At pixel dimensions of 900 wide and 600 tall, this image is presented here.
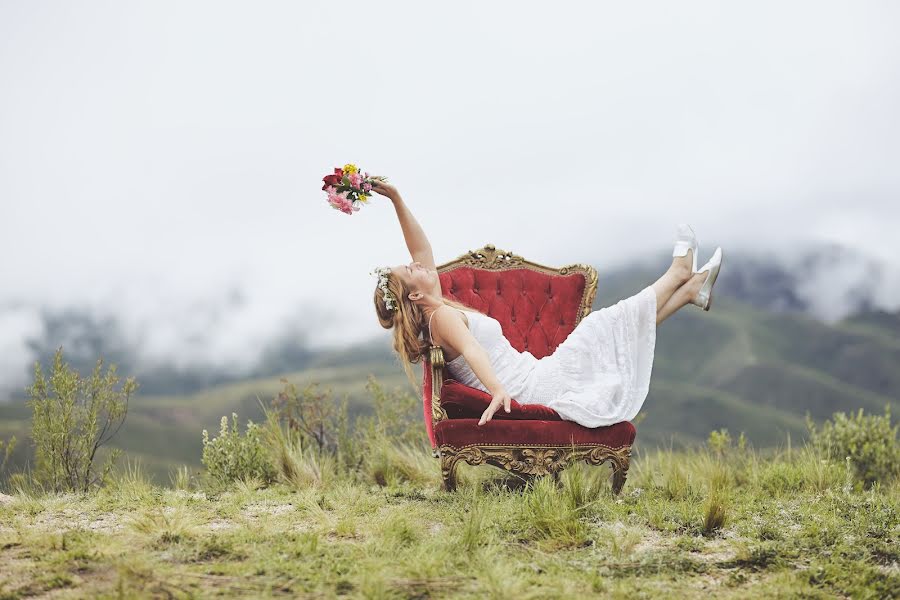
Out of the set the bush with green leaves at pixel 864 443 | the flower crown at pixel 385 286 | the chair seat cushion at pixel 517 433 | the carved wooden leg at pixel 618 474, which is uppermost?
the flower crown at pixel 385 286

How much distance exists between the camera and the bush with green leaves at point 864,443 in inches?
260

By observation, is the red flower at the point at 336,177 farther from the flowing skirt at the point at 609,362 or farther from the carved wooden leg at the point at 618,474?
the carved wooden leg at the point at 618,474

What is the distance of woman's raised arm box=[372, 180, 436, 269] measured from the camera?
17.2ft

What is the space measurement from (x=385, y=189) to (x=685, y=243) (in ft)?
6.83

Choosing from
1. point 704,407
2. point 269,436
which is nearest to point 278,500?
point 269,436

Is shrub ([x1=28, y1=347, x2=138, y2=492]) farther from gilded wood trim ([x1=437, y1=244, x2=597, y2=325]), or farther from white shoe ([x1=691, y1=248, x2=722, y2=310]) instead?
white shoe ([x1=691, y1=248, x2=722, y2=310])

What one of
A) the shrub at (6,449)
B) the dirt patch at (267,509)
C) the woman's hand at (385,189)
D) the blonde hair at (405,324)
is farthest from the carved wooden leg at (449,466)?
the shrub at (6,449)

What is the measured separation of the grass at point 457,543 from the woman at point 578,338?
0.68 meters

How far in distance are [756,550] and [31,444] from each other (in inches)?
214

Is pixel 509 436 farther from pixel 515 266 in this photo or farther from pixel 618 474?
pixel 515 266

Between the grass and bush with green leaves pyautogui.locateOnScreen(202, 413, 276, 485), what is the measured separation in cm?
80

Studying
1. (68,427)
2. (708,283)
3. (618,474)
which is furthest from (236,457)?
(708,283)

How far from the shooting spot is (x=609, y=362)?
5012 mm

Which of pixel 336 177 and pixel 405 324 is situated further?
pixel 336 177
